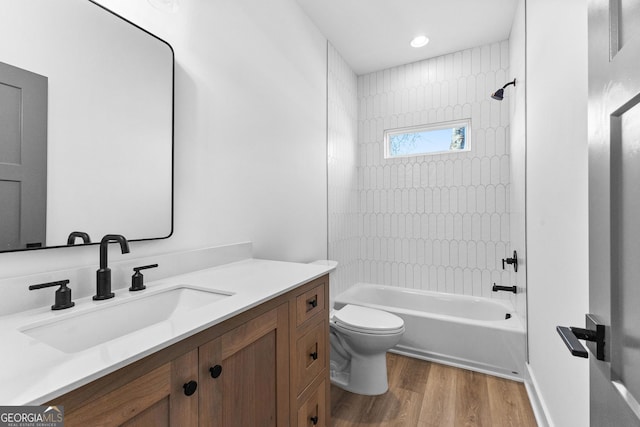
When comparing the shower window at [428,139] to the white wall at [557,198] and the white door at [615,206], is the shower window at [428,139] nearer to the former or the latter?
the white wall at [557,198]

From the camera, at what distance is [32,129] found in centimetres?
91

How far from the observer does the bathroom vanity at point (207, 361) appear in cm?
56

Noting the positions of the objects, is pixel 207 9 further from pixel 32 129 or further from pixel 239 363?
pixel 239 363

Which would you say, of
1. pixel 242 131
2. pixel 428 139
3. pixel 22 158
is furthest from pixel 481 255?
pixel 22 158

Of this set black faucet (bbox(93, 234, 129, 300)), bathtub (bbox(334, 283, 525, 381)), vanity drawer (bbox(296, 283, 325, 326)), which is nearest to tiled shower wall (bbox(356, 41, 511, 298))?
bathtub (bbox(334, 283, 525, 381))

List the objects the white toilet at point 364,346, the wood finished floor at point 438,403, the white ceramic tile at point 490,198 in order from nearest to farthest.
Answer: the wood finished floor at point 438,403
the white toilet at point 364,346
the white ceramic tile at point 490,198

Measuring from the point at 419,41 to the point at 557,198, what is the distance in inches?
80.8

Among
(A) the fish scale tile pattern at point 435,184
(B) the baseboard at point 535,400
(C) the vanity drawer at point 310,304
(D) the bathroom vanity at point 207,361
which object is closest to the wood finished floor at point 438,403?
(B) the baseboard at point 535,400

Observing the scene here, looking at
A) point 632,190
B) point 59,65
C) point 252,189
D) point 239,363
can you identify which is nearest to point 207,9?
point 59,65

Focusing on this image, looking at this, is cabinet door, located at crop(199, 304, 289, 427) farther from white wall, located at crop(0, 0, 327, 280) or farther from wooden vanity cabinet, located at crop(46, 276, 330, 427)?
white wall, located at crop(0, 0, 327, 280)

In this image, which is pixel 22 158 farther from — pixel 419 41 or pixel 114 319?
pixel 419 41

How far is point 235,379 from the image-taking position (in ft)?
2.98

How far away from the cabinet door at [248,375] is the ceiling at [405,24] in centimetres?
235

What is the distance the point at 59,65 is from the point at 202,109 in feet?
1.88
